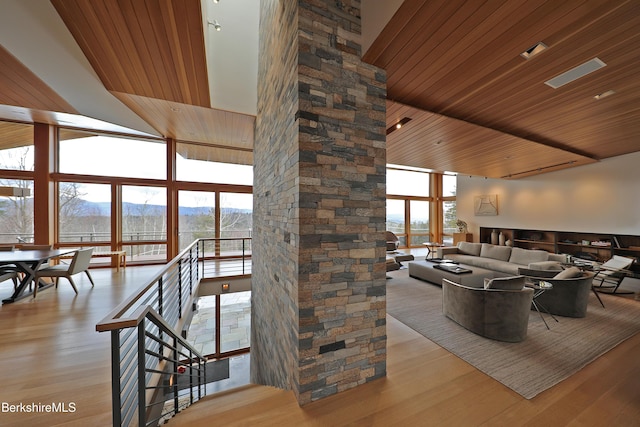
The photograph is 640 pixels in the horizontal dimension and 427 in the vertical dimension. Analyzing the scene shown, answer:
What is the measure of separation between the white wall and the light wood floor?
16.6 feet

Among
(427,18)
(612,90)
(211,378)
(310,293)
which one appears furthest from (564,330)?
(211,378)

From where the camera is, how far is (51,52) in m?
2.86

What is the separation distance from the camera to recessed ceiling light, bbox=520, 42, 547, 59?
2.02 m

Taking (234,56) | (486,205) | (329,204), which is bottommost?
(329,204)

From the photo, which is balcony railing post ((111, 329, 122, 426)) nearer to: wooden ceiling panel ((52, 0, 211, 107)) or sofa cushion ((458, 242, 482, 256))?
wooden ceiling panel ((52, 0, 211, 107))

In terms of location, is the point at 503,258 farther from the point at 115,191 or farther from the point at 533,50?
the point at 115,191

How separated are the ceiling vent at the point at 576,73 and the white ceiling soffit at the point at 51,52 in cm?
524

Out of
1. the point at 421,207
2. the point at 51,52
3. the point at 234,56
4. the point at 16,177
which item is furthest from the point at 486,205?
the point at 16,177

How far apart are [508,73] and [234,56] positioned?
365 cm

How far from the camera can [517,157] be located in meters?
5.35

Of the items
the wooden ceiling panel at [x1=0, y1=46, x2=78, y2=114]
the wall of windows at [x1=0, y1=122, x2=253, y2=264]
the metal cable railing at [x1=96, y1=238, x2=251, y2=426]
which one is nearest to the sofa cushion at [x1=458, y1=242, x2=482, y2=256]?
the metal cable railing at [x1=96, y1=238, x2=251, y2=426]

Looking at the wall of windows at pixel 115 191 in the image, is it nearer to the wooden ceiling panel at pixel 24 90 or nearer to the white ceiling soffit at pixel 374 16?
the wooden ceiling panel at pixel 24 90

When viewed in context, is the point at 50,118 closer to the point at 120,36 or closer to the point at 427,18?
the point at 120,36

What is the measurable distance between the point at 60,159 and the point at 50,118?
44.9 inches
